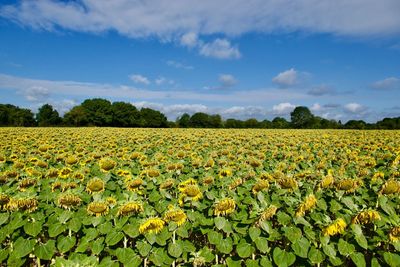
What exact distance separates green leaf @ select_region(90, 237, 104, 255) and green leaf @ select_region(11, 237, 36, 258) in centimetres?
75

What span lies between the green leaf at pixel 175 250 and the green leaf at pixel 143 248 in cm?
26

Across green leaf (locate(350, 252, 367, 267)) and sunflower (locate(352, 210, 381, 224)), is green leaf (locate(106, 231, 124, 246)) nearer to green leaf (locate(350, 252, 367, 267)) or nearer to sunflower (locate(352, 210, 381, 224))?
green leaf (locate(350, 252, 367, 267))

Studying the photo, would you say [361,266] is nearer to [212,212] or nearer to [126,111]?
[212,212]

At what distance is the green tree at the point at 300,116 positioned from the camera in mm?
104169

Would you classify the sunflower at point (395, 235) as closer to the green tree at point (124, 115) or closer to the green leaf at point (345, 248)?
the green leaf at point (345, 248)

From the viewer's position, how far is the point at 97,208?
180 inches

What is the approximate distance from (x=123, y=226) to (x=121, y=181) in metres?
2.23

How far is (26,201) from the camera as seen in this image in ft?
14.9

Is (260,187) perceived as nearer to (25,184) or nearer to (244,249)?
(244,249)

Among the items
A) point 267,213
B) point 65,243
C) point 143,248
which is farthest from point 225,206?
point 65,243

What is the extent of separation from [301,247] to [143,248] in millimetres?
1889

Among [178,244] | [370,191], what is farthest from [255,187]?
[370,191]

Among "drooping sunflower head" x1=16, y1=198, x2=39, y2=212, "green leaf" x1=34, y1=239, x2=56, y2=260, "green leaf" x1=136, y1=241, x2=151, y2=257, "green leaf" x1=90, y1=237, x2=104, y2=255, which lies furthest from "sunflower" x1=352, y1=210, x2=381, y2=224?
"drooping sunflower head" x1=16, y1=198, x2=39, y2=212

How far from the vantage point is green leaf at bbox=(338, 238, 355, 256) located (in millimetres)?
3879
